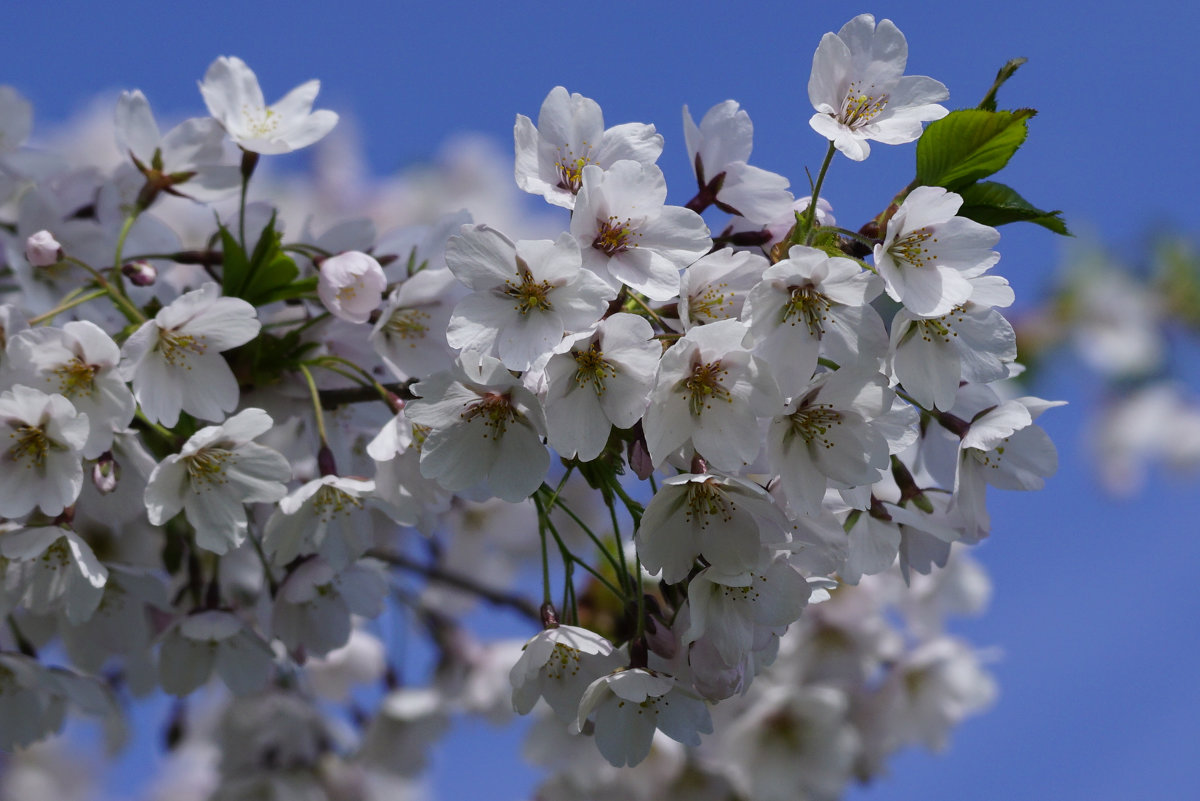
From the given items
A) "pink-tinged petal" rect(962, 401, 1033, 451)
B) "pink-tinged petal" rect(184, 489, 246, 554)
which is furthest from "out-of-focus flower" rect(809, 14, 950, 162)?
"pink-tinged petal" rect(184, 489, 246, 554)

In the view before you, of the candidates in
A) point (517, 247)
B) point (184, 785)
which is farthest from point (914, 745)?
point (184, 785)

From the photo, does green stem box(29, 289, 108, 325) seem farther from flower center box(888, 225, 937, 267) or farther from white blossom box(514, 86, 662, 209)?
flower center box(888, 225, 937, 267)

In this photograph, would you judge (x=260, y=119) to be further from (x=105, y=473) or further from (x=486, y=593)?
(x=486, y=593)

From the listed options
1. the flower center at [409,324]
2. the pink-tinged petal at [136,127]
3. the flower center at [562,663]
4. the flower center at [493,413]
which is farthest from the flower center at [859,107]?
the pink-tinged petal at [136,127]

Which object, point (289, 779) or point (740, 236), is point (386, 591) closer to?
point (740, 236)

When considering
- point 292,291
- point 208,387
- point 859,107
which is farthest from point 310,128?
point 859,107
